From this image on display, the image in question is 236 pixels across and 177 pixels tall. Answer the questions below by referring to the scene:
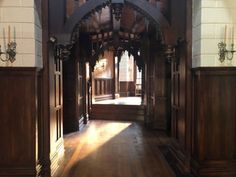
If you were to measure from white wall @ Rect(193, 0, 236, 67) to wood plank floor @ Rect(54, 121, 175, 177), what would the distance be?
1665 millimetres

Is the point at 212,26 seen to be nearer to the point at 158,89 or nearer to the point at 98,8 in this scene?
the point at 98,8

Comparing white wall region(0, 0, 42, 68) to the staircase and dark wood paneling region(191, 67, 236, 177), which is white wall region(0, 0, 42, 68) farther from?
the staircase

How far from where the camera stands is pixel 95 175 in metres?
Answer: 3.95

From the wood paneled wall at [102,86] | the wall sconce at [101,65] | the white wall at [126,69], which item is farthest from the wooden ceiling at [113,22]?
the white wall at [126,69]

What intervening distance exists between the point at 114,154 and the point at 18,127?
2.09 m

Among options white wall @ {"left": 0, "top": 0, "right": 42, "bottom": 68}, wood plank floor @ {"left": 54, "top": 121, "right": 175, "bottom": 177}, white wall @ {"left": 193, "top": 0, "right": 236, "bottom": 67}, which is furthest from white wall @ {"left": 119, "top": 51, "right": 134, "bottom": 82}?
white wall @ {"left": 0, "top": 0, "right": 42, "bottom": 68}

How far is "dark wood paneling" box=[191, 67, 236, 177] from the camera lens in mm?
3469

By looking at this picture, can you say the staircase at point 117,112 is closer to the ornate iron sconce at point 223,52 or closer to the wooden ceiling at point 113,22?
the wooden ceiling at point 113,22

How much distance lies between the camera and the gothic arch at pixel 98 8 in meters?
3.94

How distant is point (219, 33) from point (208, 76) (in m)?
0.54

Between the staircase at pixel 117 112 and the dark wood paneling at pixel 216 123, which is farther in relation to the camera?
A: the staircase at pixel 117 112

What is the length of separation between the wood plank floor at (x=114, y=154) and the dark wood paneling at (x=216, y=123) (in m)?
0.67

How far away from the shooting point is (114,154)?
502 centimetres

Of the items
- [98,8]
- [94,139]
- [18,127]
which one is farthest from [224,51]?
[94,139]
